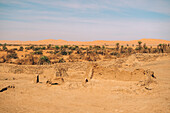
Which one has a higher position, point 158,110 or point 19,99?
point 158,110

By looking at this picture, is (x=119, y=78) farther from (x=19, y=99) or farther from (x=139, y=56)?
(x=139, y=56)

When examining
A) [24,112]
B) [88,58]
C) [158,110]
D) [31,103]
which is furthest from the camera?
[88,58]

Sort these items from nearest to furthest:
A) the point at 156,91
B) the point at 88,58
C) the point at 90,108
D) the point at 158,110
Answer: the point at 158,110
the point at 90,108
the point at 156,91
the point at 88,58

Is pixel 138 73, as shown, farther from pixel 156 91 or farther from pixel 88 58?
pixel 88 58

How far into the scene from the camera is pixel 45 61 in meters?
28.8

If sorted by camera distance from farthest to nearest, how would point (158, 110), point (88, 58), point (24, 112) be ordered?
point (88, 58) < point (24, 112) < point (158, 110)

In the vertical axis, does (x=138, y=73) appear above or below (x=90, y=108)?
above

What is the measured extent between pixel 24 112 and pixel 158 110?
18.8 feet

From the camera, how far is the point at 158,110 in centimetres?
682

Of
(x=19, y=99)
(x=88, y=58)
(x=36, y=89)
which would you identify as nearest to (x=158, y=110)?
(x=19, y=99)

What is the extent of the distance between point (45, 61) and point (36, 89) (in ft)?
57.1

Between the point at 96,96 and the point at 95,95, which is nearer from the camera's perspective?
the point at 96,96

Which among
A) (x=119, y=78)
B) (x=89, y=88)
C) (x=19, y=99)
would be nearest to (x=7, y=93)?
(x=19, y=99)

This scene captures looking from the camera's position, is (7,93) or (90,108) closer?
(90,108)
